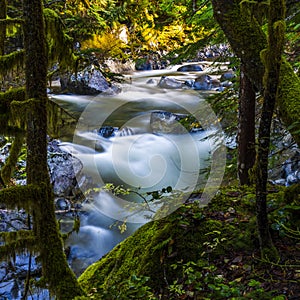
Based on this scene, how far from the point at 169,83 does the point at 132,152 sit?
6692 millimetres

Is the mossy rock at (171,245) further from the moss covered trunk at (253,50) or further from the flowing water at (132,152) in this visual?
the flowing water at (132,152)

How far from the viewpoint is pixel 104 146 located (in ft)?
39.4

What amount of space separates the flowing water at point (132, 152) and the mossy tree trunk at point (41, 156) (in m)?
3.47

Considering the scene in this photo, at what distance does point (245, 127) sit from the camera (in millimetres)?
5039

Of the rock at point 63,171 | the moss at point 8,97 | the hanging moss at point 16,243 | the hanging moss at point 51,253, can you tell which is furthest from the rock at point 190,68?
the hanging moss at point 16,243

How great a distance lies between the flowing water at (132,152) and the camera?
7.79 metres

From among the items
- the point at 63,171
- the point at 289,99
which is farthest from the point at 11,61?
the point at 63,171

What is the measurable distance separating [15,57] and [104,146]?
30.6 feet

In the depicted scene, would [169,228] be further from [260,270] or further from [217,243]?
[260,270]

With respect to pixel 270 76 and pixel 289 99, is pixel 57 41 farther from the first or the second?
pixel 289 99

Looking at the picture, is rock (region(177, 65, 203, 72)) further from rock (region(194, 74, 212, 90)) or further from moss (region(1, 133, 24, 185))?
moss (region(1, 133, 24, 185))

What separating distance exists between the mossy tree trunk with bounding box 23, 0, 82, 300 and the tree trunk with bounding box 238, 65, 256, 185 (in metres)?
3.11

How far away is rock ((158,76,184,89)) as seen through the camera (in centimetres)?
1699

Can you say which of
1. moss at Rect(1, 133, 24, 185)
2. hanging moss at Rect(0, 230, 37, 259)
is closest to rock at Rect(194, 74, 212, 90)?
moss at Rect(1, 133, 24, 185)
